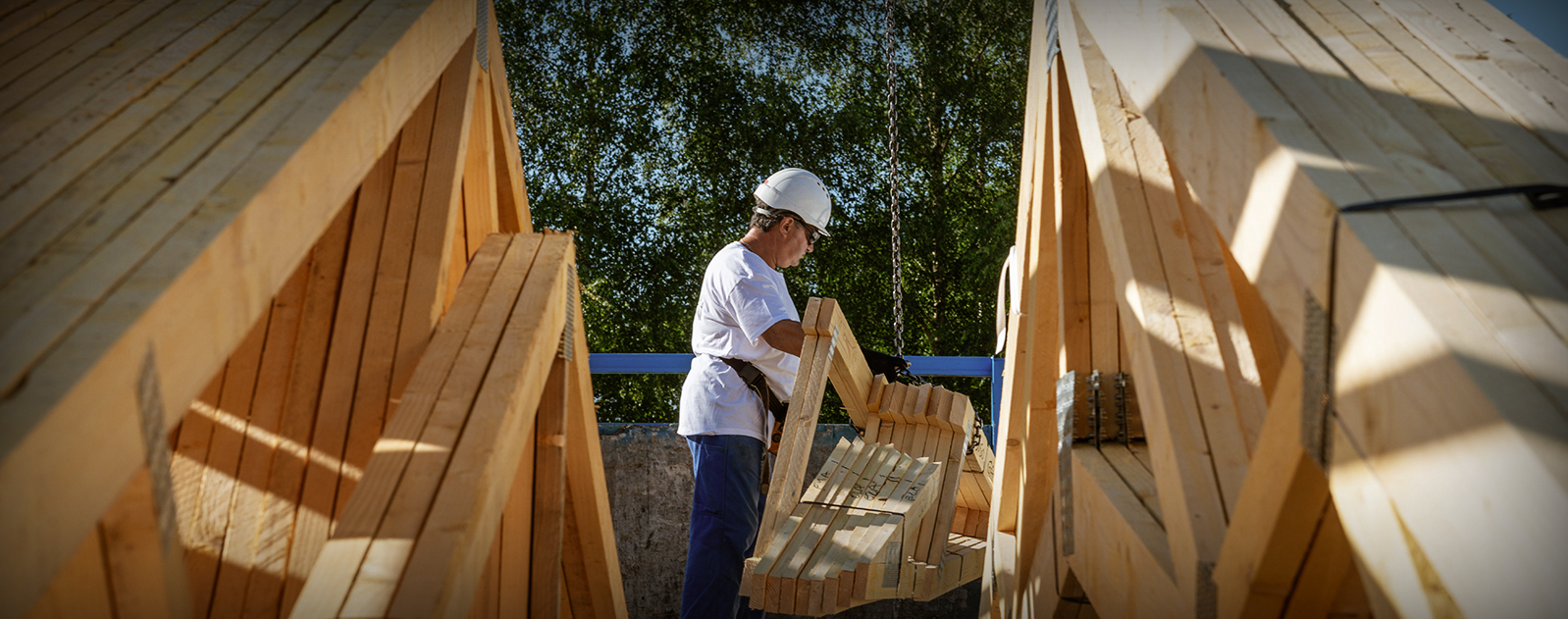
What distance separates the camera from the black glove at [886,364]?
5.27 m

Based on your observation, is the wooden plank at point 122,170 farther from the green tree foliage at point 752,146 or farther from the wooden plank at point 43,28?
the green tree foliage at point 752,146

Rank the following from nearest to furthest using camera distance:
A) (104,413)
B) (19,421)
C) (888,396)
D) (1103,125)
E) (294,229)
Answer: (19,421) → (104,413) → (294,229) → (1103,125) → (888,396)

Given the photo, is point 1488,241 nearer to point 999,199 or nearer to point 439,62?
point 439,62

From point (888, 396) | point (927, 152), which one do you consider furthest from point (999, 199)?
point (888, 396)

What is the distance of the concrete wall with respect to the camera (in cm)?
619

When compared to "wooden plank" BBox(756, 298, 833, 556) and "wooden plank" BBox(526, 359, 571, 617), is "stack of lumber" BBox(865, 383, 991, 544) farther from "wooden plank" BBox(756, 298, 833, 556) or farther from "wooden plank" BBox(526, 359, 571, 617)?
"wooden plank" BBox(526, 359, 571, 617)

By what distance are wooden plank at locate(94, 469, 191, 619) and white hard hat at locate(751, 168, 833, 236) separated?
3.72m

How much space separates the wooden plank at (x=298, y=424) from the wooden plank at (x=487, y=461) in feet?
1.70

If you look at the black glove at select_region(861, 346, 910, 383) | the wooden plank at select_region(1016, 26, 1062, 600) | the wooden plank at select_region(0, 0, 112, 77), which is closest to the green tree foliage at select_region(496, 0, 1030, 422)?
the black glove at select_region(861, 346, 910, 383)

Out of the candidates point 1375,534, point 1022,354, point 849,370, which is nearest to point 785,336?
point 849,370

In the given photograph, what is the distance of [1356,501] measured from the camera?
125cm

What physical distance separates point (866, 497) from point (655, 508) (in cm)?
233

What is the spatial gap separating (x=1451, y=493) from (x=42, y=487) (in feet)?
4.95

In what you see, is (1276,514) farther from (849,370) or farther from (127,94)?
(849,370)
